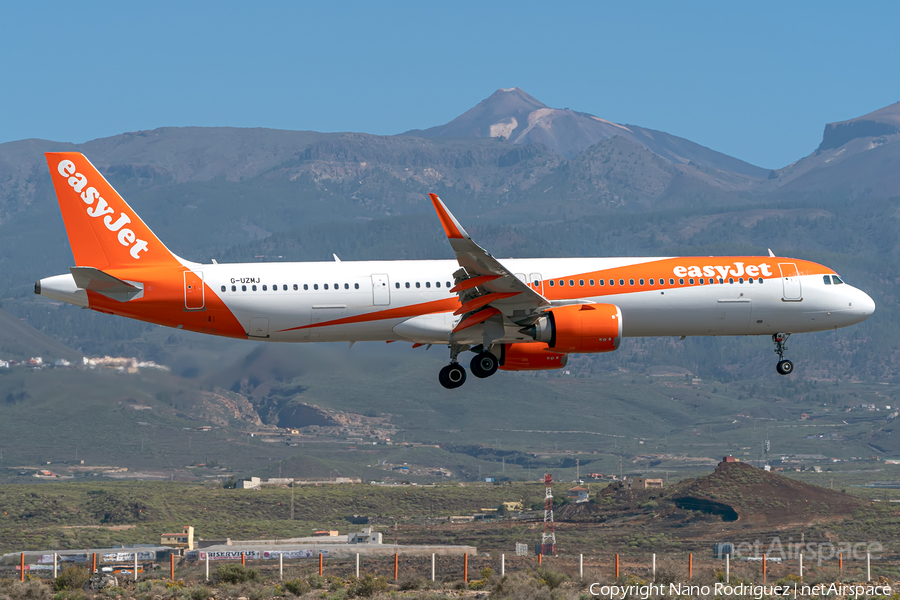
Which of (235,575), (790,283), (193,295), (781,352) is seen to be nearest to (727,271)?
(790,283)

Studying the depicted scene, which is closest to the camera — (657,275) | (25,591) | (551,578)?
(25,591)

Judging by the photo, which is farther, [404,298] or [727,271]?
[727,271]

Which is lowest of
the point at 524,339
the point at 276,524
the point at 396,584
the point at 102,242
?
the point at 276,524

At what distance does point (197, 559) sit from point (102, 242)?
54298 mm

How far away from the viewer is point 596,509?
14950 centimetres

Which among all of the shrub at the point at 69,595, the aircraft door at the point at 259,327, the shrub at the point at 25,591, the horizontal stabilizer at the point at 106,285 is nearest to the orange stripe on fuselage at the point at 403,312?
the aircraft door at the point at 259,327

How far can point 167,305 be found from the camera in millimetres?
47781

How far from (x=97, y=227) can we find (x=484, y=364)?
700 inches

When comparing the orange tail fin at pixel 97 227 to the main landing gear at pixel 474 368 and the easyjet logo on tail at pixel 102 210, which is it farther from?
the main landing gear at pixel 474 368

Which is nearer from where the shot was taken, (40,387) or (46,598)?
(46,598)

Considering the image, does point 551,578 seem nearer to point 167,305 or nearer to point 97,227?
point 167,305

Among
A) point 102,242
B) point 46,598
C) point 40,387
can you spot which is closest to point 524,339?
point 102,242

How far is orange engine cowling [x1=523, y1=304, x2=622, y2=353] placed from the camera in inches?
1844

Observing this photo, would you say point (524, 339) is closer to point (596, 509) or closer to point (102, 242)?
point (102, 242)
